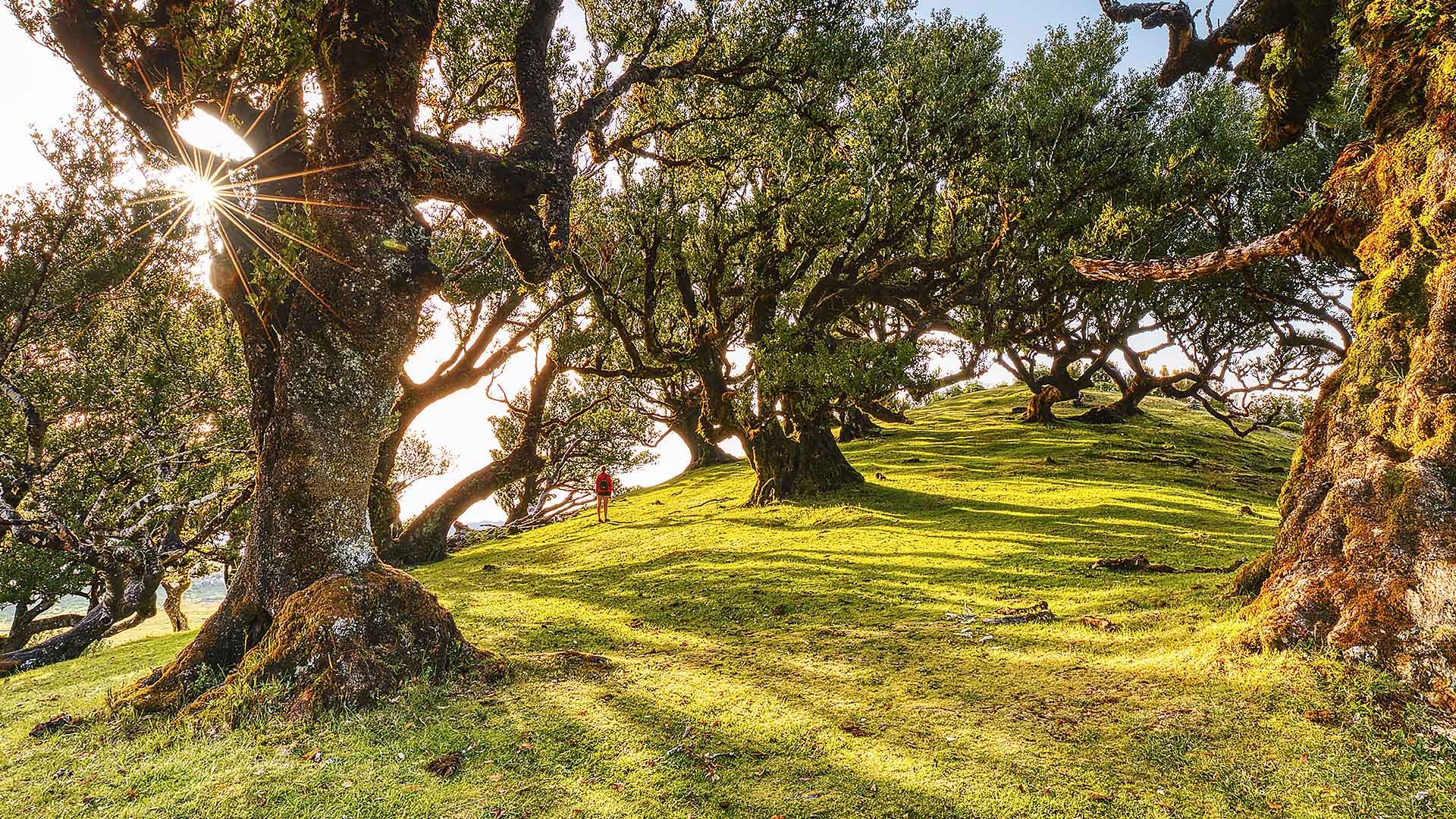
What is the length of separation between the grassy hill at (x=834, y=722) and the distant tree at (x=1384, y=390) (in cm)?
47

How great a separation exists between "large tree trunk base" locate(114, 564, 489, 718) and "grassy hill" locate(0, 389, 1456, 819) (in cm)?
28

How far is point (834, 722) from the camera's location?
4.96 meters

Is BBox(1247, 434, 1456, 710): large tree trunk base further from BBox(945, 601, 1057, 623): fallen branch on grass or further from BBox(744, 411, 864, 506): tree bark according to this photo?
BBox(744, 411, 864, 506): tree bark

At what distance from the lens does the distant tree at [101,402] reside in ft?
40.1

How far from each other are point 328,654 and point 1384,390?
32.7 feet

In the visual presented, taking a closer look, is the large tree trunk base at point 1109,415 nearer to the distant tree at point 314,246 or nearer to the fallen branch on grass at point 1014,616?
the fallen branch on grass at point 1014,616

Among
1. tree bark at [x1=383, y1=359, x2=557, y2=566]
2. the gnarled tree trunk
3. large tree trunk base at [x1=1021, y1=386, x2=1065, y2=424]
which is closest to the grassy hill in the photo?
tree bark at [x1=383, y1=359, x2=557, y2=566]

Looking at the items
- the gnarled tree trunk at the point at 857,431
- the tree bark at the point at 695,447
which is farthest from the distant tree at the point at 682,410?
the gnarled tree trunk at the point at 857,431

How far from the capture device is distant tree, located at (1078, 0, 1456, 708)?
14.3 ft

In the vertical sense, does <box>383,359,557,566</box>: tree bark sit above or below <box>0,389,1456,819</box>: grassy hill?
above

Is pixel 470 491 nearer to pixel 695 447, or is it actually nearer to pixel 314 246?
pixel 695 447

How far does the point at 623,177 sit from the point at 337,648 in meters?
11.9

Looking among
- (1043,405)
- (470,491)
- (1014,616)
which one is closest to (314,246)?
(1014,616)

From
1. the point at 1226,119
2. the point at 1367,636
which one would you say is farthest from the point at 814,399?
the point at 1226,119
